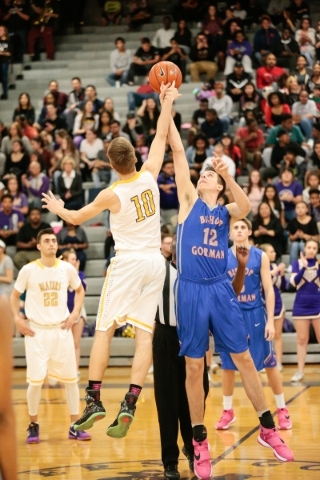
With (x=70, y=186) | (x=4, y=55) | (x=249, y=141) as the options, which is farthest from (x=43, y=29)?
(x=249, y=141)

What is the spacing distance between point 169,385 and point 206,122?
10248 millimetres

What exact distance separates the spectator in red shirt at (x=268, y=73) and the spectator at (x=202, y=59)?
1.33m

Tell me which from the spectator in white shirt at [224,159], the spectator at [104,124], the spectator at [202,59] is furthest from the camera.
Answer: the spectator at [202,59]

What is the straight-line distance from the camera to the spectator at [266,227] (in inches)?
550

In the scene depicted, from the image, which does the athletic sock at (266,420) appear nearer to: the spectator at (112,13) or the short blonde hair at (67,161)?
the short blonde hair at (67,161)

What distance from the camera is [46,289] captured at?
358 inches

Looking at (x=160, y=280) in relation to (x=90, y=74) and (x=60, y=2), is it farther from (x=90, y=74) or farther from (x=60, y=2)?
(x=60, y=2)

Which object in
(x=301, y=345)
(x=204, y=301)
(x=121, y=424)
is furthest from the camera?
(x=301, y=345)

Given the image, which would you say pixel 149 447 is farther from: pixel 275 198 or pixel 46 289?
pixel 275 198

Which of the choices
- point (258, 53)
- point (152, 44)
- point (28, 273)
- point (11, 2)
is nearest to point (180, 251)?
point (28, 273)

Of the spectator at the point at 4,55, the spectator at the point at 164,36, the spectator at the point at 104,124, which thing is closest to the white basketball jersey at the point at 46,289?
the spectator at the point at 104,124

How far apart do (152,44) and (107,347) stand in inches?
551

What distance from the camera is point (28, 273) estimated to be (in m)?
9.13

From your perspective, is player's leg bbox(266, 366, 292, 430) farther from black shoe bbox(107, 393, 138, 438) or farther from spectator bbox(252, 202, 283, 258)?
spectator bbox(252, 202, 283, 258)
